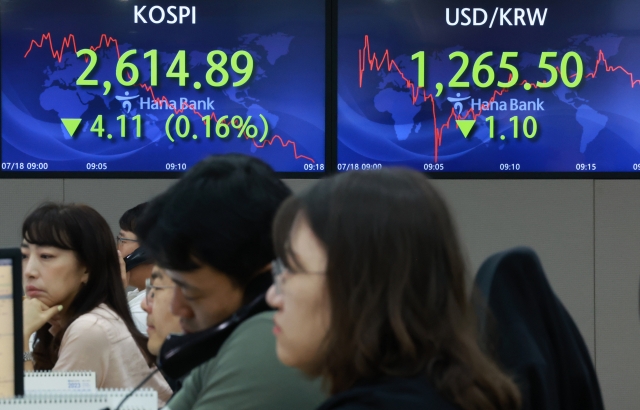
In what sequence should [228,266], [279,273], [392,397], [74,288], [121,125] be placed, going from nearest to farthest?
[392,397] < [279,273] < [228,266] < [74,288] < [121,125]

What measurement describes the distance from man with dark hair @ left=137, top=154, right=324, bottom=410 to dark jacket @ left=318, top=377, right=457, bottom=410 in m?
0.27

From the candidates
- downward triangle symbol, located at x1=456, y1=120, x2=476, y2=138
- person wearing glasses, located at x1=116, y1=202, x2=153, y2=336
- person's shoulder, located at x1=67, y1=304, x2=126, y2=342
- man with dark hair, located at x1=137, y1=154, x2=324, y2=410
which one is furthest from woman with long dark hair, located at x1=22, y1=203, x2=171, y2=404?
downward triangle symbol, located at x1=456, y1=120, x2=476, y2=138

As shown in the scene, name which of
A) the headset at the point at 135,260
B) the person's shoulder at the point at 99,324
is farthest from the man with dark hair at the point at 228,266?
the headset at the point at 135,260

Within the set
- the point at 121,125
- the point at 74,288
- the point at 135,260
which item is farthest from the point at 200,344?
the point at 121,125

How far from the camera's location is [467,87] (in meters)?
3.54

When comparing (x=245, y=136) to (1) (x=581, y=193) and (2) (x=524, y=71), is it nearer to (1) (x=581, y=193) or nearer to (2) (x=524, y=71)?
(2) (x=524, y=71)

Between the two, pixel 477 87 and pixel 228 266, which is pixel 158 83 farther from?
pixel 228 266

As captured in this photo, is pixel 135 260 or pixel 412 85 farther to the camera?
pixel 412 85

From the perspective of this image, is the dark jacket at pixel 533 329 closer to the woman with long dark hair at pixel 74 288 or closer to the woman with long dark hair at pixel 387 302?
the woman with long dark hair at pixel 387 302

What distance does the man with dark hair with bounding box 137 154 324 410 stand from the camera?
1.11m

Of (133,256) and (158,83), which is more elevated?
(158,83)

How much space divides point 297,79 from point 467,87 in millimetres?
731

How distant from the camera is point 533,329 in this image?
1013 millimetres

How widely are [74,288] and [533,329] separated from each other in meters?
1.66
